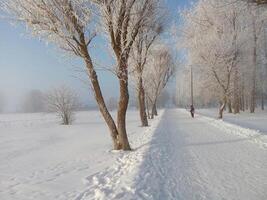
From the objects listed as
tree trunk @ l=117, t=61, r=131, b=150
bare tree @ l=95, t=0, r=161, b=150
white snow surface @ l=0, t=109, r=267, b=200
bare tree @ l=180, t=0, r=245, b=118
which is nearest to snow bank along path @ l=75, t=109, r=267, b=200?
white snow surface @ l=0, t=109, r=267, b=200

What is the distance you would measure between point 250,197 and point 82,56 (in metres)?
8.67

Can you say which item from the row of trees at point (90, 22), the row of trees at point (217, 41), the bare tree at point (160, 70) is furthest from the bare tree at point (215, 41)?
the row of trees at point (90, 22)

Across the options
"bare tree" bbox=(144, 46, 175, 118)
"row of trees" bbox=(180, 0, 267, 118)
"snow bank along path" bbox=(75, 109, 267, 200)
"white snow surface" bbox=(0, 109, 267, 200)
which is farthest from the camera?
"bare tree" bbox=(144, 46, 175, 118)

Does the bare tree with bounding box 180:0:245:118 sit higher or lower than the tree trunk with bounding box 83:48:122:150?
higher

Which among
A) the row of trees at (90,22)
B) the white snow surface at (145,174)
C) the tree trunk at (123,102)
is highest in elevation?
the row of trees at (90,22)

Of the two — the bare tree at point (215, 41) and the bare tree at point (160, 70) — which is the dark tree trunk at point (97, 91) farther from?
the bare tree at point (160, 70)

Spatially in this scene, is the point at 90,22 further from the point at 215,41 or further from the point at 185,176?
the point at 215,41

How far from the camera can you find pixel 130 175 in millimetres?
8805

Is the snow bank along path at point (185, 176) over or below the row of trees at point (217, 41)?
below

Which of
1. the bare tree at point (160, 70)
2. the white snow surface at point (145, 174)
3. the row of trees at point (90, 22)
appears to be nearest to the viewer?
the white snow surface at point (145, 174)

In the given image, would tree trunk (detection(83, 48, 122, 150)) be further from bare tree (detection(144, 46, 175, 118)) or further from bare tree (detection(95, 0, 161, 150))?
bare tree (detection(144, 46, 175, 118))

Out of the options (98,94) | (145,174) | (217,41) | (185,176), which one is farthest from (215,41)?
(145,174)

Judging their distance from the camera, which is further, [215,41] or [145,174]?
[215,41]

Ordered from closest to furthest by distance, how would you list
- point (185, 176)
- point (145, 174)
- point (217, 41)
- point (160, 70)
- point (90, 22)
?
point (145, 174) → point (185, 176) → point (90, 22) → point (217, 41) → point (160, 70)
